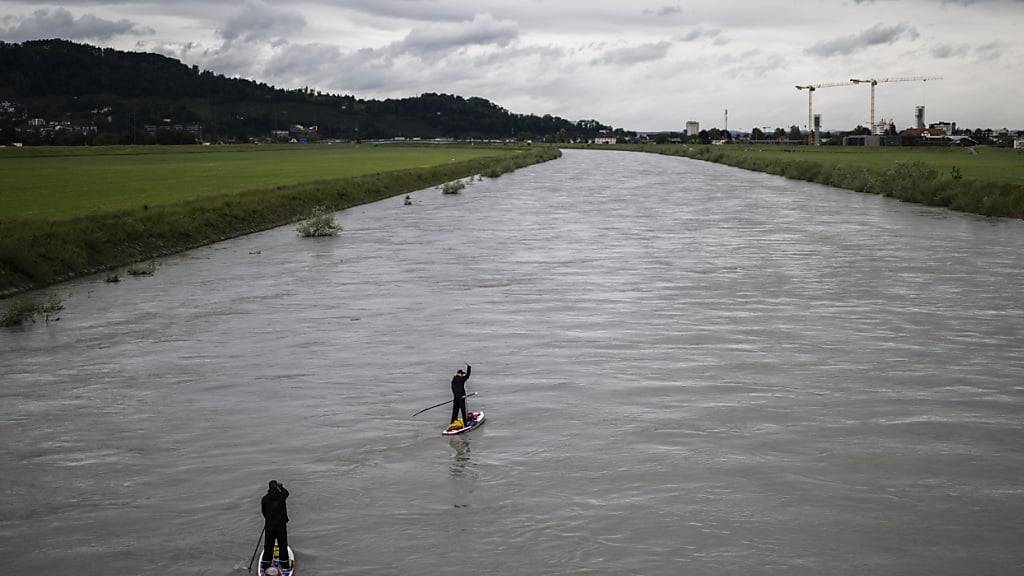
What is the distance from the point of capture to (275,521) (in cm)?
1103

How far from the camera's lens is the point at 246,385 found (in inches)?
789

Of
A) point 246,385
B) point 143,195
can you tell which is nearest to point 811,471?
point 246,385

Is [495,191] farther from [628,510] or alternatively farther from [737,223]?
[628,510]

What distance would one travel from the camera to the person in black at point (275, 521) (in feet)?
36.1

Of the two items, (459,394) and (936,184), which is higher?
(936,184)

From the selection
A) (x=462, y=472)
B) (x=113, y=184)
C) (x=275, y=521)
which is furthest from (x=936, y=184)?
(x=275, y=521)

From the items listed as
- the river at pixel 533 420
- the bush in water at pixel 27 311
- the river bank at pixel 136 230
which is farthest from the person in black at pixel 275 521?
the river bank at pixel 136 230

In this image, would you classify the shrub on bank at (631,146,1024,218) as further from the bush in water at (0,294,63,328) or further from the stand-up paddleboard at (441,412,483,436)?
the bush in water at (0,294,63,328)

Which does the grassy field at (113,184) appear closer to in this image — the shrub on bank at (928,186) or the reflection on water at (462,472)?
the reflection on water at (462,472)

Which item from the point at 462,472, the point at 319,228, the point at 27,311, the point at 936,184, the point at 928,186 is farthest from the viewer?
the point at 928,186

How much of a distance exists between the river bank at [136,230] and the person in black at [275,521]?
76.2 ft

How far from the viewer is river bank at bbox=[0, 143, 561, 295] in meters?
32.9

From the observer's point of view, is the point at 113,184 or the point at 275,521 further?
the point at 113,184

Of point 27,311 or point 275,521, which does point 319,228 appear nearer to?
point 27,311
